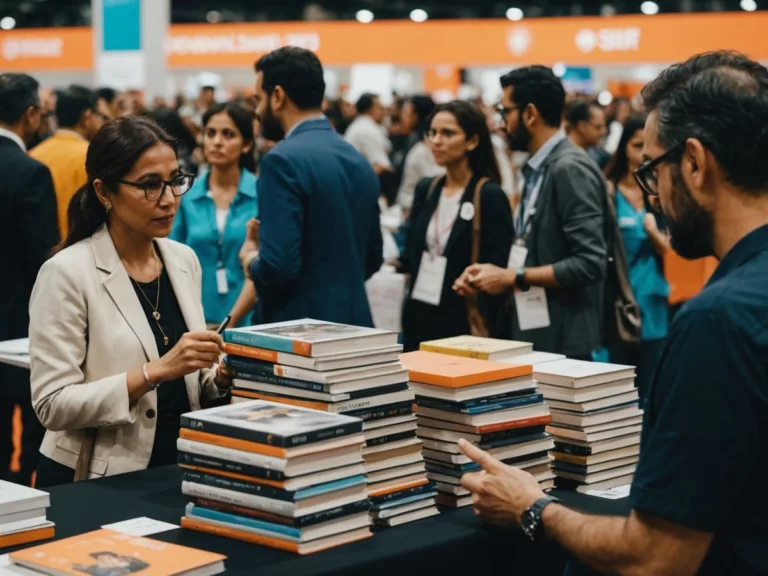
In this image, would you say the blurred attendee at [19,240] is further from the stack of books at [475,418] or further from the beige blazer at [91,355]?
the stack of books at [475,418]

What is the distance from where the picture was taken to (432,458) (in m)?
2.26

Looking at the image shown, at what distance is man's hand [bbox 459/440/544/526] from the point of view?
1.94m

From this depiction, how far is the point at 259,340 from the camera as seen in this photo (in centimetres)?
220

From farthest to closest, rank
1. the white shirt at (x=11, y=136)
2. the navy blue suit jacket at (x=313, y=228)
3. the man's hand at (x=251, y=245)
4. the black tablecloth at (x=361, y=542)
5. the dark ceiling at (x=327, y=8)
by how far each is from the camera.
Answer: the dark ceiling at (x=327, y=8) → the white shirt at (x=11, y=136) → the man's hand at (x=251, y=245) → the navy blue suit jacket at (x=313, y=228) → the black tablecloth at (x=361, y=542)

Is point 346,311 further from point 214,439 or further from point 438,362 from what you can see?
point 214,439

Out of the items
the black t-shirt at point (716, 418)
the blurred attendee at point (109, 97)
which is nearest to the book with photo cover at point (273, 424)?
the black t-shirt at point (716, 418)

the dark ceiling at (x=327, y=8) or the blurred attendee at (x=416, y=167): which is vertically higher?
the dark ceiling at (x=327, y=8)

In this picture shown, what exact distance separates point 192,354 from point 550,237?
1.92m

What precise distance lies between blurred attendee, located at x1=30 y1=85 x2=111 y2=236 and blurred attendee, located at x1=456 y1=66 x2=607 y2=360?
2130 mm

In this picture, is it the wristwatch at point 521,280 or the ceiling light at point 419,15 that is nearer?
the wristwatch at point 521,280

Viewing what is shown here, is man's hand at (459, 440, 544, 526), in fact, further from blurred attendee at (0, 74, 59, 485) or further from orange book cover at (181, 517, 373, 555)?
blurred attendee at (0, 74, 59, 485)

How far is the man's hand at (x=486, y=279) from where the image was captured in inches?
155

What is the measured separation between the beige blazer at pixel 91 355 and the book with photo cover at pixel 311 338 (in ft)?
1.41

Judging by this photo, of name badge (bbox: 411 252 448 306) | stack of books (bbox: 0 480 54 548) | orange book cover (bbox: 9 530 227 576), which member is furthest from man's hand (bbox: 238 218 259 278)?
orange book cover (bbox: 9 530 227 576)
